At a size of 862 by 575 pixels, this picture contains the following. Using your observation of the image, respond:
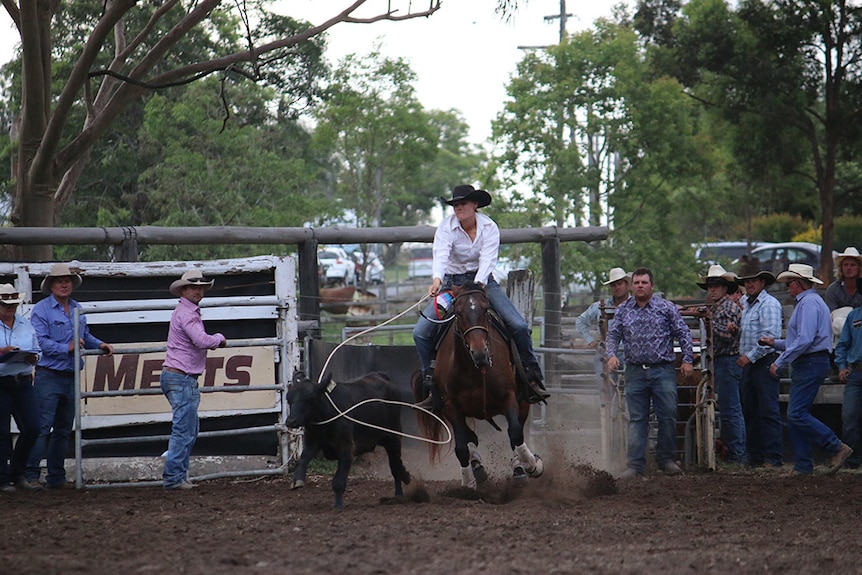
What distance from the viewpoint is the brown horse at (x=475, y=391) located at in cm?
896

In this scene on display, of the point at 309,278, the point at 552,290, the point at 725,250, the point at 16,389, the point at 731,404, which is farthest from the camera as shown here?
the point at 725,250

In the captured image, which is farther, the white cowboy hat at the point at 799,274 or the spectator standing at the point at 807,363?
the white cowboy hat at the point at 799,274

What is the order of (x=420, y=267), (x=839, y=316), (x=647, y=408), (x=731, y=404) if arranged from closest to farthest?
1. (x=647, y=408)
2. (x=731, y=404)
3. (x=839, y=316)
4. (x=420, y=267)

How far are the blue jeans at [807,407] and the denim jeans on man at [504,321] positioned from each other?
2.77 metres

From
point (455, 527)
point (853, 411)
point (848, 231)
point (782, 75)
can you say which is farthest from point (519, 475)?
point (848, 231)

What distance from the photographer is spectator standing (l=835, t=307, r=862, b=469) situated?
10219 mm

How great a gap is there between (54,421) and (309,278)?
3246 millimetres

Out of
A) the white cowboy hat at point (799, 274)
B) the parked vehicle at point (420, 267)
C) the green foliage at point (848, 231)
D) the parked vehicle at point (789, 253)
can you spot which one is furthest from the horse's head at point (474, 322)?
the parked vehicle at point (420, 267)

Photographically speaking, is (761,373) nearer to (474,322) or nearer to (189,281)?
(474,322)

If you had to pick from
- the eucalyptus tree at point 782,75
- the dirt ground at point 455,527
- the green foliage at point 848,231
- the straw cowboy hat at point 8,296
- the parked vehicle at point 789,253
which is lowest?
the dirt ground at point 455,527

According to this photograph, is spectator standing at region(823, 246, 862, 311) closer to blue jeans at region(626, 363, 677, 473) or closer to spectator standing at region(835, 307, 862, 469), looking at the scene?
spectator standing at region(835, 307, 862, 469)

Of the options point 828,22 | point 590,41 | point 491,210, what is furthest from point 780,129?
point 491,210

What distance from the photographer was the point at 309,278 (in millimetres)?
11945

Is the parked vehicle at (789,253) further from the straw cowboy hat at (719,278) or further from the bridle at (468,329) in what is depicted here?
the bridle at (468,329)
